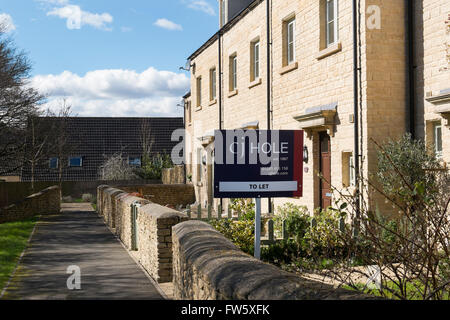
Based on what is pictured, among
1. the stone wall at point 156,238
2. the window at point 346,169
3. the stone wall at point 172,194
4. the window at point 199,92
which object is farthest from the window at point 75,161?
the window at point 346,169

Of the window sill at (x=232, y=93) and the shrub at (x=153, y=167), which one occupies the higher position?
the window sill at (x=232, y=93)

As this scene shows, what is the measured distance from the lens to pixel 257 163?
9.59m

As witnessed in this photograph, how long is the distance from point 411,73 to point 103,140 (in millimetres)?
35530

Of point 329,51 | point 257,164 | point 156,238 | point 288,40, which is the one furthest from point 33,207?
point 257,164

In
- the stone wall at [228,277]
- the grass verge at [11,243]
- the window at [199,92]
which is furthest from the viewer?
the window at [199,92]

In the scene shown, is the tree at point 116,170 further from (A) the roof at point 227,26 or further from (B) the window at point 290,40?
(B) the window at point 290,40

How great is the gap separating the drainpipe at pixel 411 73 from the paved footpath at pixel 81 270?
660cm

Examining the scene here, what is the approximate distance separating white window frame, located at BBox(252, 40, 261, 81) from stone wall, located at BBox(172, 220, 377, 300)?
505 inches

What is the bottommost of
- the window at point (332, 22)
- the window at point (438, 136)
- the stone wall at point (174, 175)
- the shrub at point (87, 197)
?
the shrub at point (87, 197)

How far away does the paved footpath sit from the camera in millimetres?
8836

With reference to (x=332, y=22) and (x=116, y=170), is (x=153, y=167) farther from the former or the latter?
(x=332, y=22)

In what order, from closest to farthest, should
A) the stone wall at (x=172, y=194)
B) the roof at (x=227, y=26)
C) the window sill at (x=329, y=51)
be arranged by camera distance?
the window sill at (x=329, y=51)
the roof at (x=227, y=26)
the stone wall at (x=172, y=194)

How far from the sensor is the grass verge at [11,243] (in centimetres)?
1113
